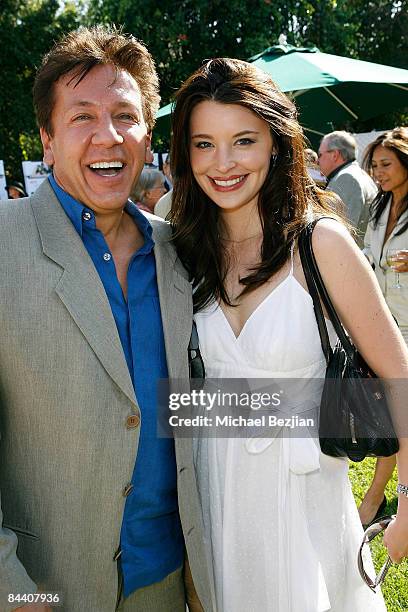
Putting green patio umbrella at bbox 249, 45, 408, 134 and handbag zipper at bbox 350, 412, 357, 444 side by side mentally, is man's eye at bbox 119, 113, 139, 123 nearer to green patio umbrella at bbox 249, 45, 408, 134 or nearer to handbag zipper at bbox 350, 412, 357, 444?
handbag zipper at bbox 350, 412, 357, 444

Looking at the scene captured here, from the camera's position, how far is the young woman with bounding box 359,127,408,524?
13.8 ft

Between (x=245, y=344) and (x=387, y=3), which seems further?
(x=387, y=3)

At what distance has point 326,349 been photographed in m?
2.14

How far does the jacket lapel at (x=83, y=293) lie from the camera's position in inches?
72.2

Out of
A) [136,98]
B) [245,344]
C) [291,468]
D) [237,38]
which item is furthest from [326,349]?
[237,38]

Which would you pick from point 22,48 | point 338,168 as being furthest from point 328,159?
point 22,48

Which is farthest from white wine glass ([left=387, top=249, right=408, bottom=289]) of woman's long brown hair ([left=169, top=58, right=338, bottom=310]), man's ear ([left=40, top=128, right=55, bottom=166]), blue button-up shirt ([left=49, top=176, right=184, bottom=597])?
man's ear ([left=40, top=128, right=55, bottom=166])

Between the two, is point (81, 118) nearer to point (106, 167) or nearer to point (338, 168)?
point (106, 167)

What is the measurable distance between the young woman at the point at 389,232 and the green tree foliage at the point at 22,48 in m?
13.2

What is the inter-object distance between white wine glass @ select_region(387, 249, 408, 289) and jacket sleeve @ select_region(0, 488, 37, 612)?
3115 millimetres

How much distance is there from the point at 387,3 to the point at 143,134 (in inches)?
774

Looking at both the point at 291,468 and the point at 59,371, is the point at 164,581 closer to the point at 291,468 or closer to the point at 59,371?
the point at 291,468

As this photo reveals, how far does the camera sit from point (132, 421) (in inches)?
73.8

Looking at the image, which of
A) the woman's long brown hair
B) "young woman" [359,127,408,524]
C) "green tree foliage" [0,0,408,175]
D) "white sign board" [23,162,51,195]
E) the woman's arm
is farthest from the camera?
"green tree foliage" [0,0,408,175]
